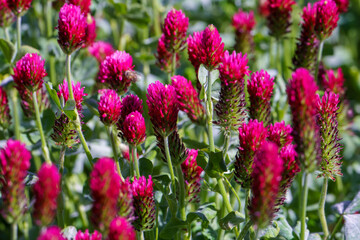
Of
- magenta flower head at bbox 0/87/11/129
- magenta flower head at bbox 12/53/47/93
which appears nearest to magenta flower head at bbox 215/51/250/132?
magenta flower head at bbox 12/53/47/93

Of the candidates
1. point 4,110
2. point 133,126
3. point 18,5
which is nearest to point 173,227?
point 133,126

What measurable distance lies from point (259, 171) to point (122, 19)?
1.90 metres

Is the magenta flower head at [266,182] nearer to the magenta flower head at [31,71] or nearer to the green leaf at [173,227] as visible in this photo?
the green leaf at [173,227]

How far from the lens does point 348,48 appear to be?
13.0ft

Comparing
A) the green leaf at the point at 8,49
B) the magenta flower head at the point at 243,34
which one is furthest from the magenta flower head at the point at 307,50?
the green leaf at the point at 8,49

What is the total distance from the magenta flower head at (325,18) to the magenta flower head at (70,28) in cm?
92

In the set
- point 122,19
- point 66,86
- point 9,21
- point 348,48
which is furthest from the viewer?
point 348,48

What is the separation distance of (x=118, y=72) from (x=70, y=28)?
212 mm

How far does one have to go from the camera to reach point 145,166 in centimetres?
166

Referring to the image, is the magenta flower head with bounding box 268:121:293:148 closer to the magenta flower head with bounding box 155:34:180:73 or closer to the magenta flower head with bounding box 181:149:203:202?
the magenta flower head with bounding box 181:149:203:202

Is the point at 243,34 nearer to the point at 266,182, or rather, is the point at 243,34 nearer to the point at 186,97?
the point at 186,97

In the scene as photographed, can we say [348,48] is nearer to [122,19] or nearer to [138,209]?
[122,19]

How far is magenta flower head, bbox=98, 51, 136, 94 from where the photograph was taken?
5.27 ft

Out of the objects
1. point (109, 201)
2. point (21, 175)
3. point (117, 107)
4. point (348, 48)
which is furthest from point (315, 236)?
point (348, 48)
